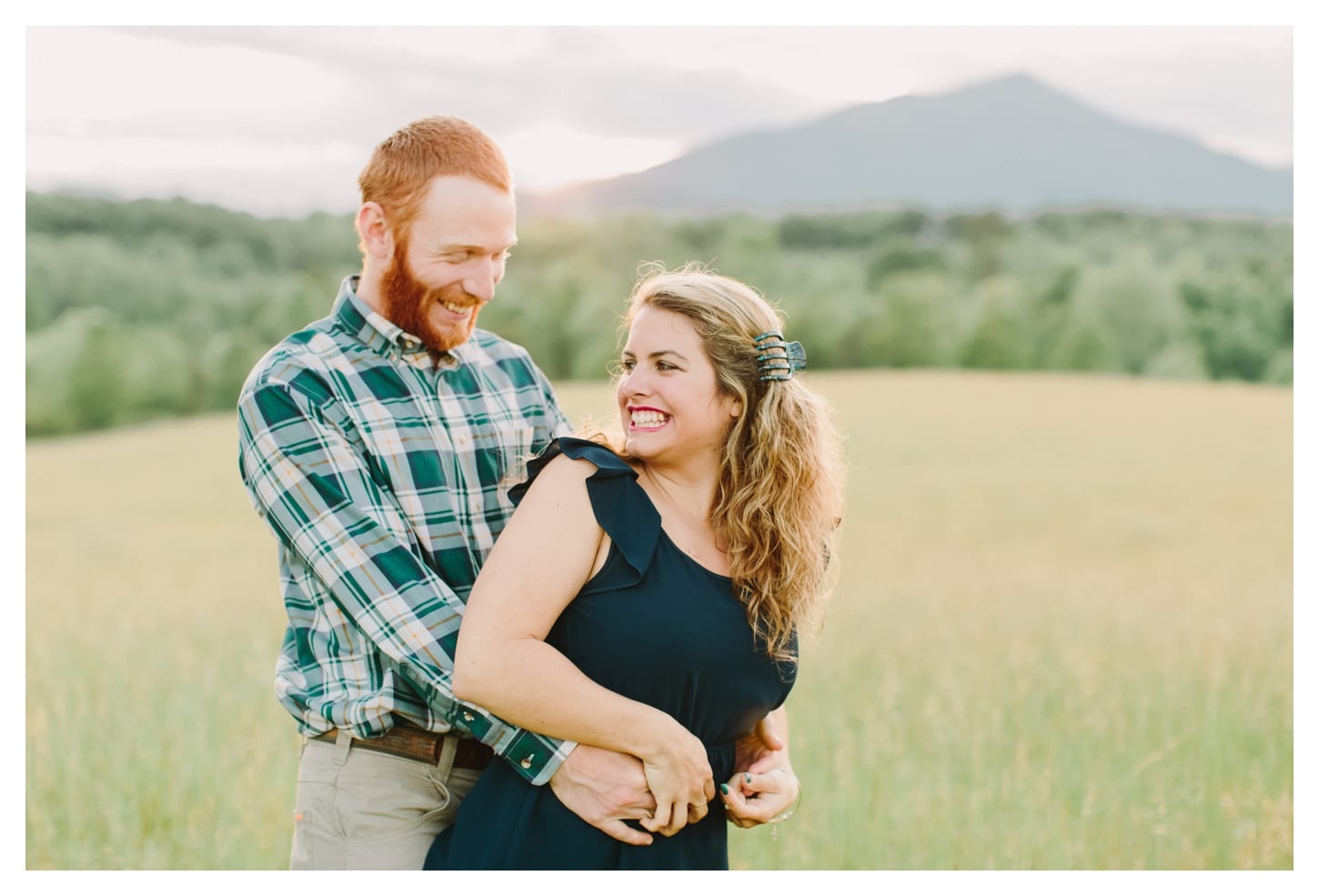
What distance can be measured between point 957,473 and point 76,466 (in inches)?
732

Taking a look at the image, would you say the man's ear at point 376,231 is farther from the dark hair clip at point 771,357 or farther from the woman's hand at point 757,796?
the woman's hand at point 757,796

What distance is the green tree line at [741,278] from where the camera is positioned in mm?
26391

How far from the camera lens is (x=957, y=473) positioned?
19062 mm

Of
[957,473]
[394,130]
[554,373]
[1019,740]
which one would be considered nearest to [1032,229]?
[554,373]

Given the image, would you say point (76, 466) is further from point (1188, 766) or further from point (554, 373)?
point (1188, 766)

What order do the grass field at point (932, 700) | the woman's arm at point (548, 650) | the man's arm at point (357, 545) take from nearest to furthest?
the woman's arm at point (548, 650)
the man's arm at point (357, 545)
the grass field at point (932, 700)

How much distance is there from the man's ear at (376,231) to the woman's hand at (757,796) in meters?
1.68

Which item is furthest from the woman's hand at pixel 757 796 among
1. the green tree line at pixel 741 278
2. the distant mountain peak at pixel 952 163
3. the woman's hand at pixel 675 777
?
the distant mountain peak at pixel 952 163

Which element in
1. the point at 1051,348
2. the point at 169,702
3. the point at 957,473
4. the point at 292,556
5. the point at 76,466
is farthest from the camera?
the point at 1051,348

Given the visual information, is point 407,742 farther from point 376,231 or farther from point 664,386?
point 376,231

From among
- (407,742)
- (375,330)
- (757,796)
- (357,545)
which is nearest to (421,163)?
(375,330)

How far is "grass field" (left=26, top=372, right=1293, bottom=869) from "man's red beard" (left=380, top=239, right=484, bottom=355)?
4.32 feet

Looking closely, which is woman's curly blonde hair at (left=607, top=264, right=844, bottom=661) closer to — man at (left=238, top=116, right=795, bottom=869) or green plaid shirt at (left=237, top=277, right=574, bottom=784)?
man at (left=238, top=116, right=795, bottom=869)
